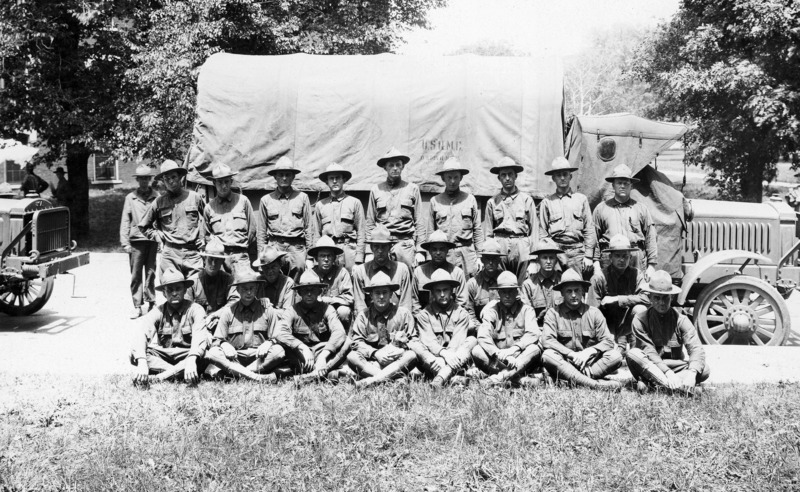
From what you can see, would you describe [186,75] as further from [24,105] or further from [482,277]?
[482,277]

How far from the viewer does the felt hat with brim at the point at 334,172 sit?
8.59 meters

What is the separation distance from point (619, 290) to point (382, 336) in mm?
2482

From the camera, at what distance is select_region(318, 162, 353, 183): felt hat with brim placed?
859cm

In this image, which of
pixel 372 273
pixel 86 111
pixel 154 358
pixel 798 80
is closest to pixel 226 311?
pixel 154 358

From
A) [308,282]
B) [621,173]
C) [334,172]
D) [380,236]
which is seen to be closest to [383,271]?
[380,236]

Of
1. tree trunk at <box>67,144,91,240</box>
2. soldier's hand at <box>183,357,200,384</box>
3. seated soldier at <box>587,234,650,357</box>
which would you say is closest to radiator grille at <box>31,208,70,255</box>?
soldier's hand at <box>183,357,200,384</box>

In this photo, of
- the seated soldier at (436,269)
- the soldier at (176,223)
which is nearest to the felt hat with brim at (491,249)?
the seated soldier at (436,269)

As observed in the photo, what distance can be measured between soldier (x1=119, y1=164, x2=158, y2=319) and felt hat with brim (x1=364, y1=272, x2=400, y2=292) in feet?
11.5

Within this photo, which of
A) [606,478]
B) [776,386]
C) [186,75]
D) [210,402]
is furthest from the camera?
[186,75]

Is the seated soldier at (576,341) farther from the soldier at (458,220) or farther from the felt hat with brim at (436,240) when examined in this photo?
the soldier at (458,220)

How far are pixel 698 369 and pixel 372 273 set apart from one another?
122 inches

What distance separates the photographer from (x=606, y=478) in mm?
5266

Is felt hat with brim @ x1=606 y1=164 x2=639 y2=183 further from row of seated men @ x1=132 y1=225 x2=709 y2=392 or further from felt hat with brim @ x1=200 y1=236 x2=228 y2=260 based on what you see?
felt hat with brim @ x1=200 y1=236 x2=228 y2=260

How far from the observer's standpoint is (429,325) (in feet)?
23.6
